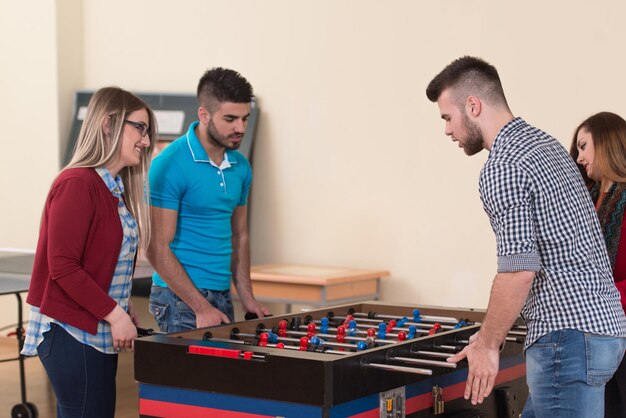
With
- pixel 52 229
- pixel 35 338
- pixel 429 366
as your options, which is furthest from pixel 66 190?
pixel 429 366

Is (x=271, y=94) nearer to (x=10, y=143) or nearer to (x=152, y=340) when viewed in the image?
(x=10, y=143)

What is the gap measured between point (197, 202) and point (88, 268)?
738mm

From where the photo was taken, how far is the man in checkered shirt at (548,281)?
7.82ft

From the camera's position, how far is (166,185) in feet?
11.3

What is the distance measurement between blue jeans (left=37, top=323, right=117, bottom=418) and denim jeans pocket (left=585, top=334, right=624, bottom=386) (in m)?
1.41

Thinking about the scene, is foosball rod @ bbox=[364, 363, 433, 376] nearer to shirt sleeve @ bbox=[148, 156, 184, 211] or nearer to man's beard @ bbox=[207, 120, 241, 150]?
shirt sleeve @ bbox=[148, 156, 184, 211]

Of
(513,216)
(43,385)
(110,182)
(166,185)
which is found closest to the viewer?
(513,216)

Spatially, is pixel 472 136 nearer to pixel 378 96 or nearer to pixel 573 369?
pixel 573 369

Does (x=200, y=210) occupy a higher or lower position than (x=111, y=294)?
higher

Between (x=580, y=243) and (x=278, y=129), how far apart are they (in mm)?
3664

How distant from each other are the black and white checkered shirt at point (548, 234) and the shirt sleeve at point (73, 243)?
1163 mm

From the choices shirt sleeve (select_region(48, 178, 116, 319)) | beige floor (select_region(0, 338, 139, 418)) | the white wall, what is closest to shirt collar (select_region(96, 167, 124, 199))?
shirt sleeve (select_region(48, 178, 116, 319))

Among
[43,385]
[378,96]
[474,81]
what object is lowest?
[43,385]

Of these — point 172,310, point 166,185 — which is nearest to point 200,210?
point 166,185
